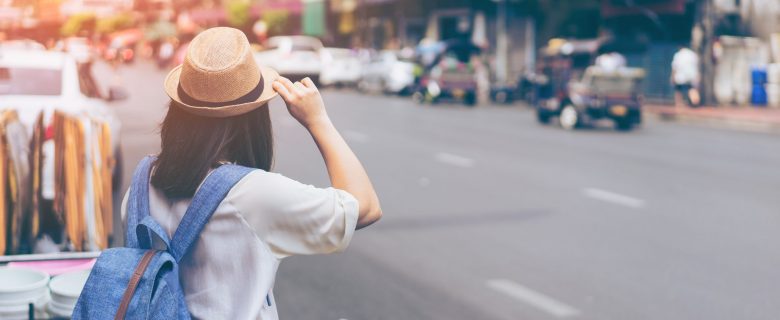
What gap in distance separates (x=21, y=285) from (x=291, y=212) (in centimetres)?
169

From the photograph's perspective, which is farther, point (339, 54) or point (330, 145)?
point (339, 54)

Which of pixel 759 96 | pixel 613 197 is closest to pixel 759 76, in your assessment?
pixel 759 96

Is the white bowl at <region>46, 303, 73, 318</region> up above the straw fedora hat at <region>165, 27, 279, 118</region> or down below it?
below

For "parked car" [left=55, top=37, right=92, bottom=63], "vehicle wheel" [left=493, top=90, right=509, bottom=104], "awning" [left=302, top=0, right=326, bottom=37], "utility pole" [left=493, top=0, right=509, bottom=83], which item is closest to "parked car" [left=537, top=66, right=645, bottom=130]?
"parked car" [left=55, top=37, right=92, bottom=63]

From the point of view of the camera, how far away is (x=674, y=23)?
3117 cm

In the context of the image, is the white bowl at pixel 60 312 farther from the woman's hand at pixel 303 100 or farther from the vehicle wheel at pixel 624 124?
the vehicle wheel at pixel 624 124

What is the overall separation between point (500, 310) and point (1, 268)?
3248 mm

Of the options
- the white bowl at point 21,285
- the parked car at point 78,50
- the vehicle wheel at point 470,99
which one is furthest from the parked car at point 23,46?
the vehicle wheel at point 470,99

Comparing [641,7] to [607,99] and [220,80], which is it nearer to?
[607,99]

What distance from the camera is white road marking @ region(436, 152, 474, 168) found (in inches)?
555

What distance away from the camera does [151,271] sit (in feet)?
8.20

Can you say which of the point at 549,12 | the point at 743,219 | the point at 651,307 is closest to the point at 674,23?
the point at 549,12

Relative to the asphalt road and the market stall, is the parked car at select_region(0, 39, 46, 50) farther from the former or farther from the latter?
the market stall

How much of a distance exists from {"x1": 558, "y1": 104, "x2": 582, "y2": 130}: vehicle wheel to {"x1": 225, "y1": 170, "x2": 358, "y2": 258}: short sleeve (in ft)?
59.4
